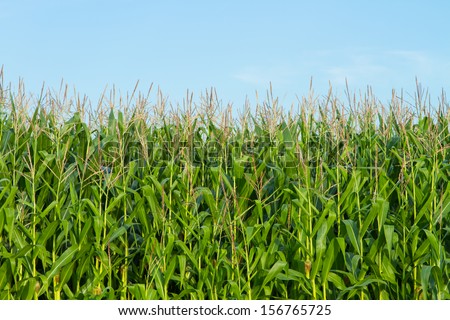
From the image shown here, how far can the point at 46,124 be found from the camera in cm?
759

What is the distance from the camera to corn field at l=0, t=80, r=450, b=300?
5871 mm

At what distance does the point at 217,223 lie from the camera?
19.6 feet

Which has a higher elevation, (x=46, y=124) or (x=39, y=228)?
(x=46, y=124)

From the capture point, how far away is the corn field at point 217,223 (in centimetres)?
587

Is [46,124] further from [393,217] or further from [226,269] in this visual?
[393,217]

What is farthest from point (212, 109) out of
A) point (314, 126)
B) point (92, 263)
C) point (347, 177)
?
point (92, 263)

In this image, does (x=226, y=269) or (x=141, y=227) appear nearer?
(x=226, y=269)

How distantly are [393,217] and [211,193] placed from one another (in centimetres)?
191

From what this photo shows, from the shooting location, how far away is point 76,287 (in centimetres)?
612

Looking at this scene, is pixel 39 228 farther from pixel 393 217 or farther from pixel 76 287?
pixel 393 217
